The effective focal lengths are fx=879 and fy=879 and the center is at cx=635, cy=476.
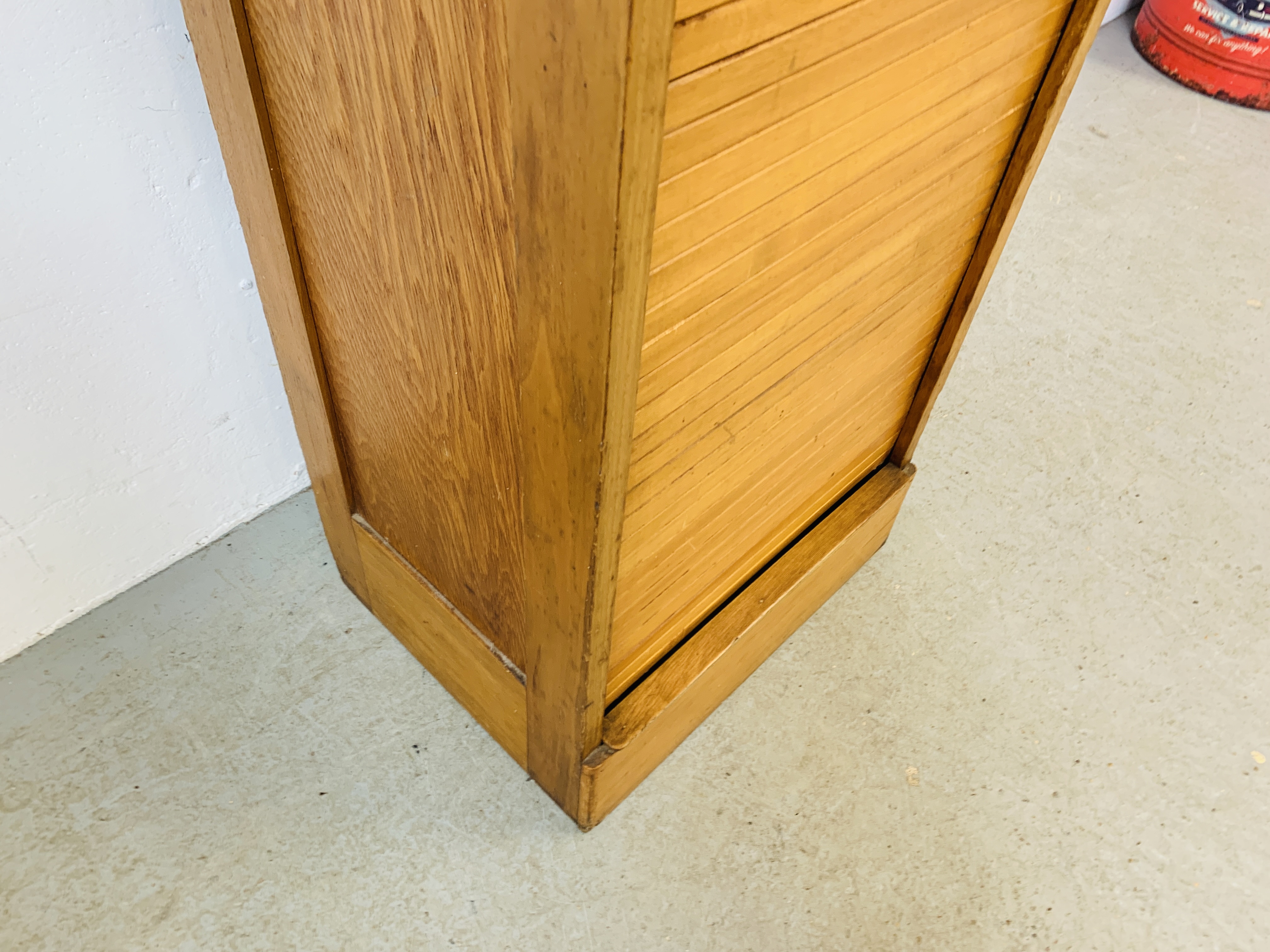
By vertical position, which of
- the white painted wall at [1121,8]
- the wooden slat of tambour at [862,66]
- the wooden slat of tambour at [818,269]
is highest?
the wooden slat of tambour at [862,66]

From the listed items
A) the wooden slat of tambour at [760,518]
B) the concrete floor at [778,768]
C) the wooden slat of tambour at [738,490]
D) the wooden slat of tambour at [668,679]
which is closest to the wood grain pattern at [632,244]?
the wooden slat of tambour at [738,490]

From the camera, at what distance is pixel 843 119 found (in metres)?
0.75

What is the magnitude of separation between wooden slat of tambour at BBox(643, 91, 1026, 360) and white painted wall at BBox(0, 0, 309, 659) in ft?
2.49

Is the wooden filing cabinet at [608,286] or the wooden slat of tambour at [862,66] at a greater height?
the wooden slat of tambour at [862,66]

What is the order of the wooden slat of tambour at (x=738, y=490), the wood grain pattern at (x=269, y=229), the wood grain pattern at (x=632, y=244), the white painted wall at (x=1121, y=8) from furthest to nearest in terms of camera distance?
the white painted wall at (x=1121, y=8) < the wooden slat of tambour at (x=738, y=490) < the wood grain pattern at (x=269, y=229) < the wood grain pattern at (x=632, y=244)

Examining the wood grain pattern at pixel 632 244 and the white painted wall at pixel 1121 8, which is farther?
the white painted wall at pixel 1121 8

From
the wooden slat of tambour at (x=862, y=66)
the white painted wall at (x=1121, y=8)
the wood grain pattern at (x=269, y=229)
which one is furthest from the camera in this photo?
the white painted wall at (x=1121, y=8)

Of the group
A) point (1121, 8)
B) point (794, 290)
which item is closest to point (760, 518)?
point (794, 290)

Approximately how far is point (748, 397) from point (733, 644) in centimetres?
43

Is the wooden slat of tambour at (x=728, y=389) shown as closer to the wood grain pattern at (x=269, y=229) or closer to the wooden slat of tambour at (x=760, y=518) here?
the wooden slat of tambour at (x=760, y=518)

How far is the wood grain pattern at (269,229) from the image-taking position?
83 cm

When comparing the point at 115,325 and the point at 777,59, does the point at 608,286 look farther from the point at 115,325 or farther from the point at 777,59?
the point at 115,325

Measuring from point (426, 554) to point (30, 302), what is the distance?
1.88 feet

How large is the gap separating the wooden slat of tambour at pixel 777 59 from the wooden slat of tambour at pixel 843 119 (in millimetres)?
39
